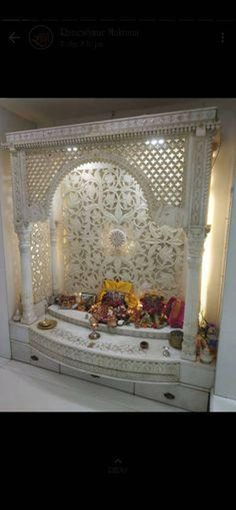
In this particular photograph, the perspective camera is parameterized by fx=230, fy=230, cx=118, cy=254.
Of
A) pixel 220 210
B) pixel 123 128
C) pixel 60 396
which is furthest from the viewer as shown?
pixel 220 210

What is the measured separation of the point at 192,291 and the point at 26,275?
1.54m

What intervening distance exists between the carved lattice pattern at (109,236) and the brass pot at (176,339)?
52 cm

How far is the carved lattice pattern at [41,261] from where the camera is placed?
2449 mm

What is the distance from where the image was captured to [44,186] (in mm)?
2049

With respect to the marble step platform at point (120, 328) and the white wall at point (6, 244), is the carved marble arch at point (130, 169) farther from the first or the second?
the marble step platform at point (120, 328)

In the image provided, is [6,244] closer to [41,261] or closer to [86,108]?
[41,261]

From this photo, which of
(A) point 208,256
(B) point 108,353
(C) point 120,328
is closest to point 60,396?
(B) point 108,353
